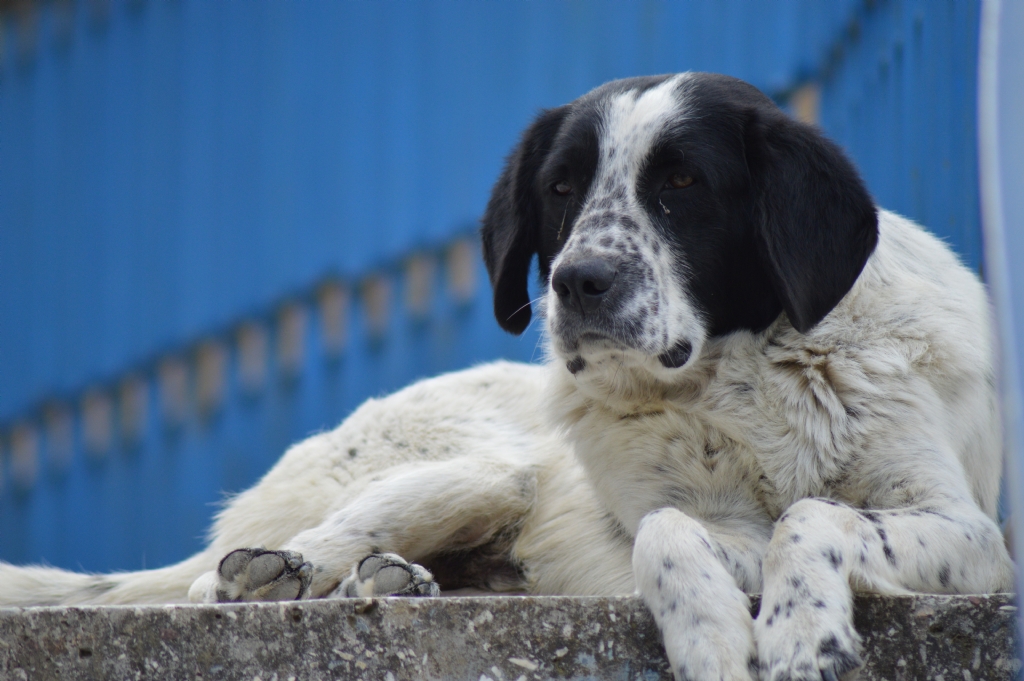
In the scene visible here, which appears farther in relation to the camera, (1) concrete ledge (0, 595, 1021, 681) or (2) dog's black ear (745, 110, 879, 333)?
(2) dog's black ear (745, 110, 879, 333)

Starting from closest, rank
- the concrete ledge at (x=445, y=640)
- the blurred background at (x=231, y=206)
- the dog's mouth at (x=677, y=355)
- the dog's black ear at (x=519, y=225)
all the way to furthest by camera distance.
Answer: the concrete ledge at (x=445, y=640)
the dog's mouth at (x=677, y=355)
the dog's black ear at (x=519, y=225)
the blurred background at (x=231, y=206)

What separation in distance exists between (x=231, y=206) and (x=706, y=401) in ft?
8.36

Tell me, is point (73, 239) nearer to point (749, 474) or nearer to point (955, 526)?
point (749, 474)

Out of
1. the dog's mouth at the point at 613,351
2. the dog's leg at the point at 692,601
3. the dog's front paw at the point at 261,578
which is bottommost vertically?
the dog's leg at the point at 692,601

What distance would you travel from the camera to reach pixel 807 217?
2223mm

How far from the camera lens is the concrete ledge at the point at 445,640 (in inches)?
62.1

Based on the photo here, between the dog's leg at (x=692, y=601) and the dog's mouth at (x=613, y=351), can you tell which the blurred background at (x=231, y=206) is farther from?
the dog's leg at (x=692, y=601)

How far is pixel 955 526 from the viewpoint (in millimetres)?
1863

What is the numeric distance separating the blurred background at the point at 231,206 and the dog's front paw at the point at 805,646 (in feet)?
8.80

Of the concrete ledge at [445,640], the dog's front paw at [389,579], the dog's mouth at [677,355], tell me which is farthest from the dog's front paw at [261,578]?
the dog's mouth at [677,355]

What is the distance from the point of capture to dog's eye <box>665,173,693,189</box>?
7.68 feet

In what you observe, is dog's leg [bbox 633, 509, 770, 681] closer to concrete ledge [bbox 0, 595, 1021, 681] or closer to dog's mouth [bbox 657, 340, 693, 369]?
concrete ledge [bbox 0, 595, 1021, 681]

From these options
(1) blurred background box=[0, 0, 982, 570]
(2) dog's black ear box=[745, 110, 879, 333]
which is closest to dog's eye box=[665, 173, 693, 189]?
(2) dog's black ear box=[745, 110, 879, 333]

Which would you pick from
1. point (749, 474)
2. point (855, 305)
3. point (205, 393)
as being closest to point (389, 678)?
point (749, 474)
